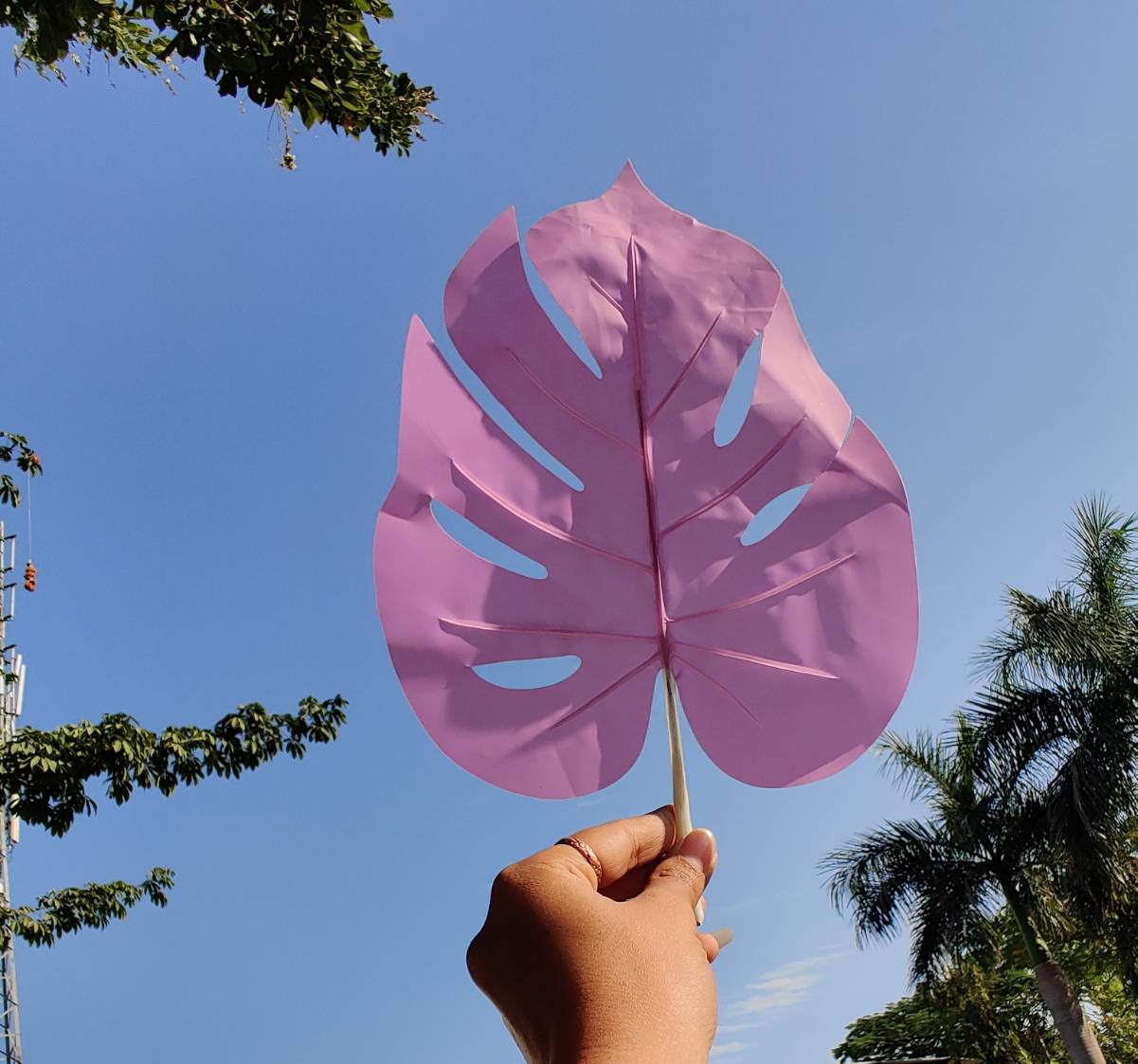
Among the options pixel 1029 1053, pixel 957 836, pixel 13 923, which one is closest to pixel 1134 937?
pixel 957 836

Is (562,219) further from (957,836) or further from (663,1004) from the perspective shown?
(957,836)

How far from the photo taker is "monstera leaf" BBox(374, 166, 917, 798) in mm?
1621

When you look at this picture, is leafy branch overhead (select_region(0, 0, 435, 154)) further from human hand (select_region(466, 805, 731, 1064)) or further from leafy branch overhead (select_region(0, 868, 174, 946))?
leafy branch overhead (select_region(0, 868, 174, 946))

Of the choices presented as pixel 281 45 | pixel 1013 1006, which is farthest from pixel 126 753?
pixel 1013 1006

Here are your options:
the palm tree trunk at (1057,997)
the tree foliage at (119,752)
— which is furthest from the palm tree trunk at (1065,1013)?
the tree foliage at (119,752)

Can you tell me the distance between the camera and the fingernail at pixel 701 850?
1438 mm

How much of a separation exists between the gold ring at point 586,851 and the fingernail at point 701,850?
153mm

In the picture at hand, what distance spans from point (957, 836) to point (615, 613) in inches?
436

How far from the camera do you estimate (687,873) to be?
1.38 metres

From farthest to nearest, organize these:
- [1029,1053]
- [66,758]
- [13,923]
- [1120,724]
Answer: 1. [1029,1053]
2. [1120,724]
3. [13,923]
4. [66,758]

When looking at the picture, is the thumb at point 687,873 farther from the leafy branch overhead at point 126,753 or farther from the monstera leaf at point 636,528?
the leafy branch overhead at point 126,753

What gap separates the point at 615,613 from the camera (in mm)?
1664

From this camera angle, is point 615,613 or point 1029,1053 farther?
point 1029,1053

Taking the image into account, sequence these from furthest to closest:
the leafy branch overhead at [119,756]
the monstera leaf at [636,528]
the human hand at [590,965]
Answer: the leafy branch overhead at [119,756] < the monstera leaf at [636,528] < the human hand at [590,965]
